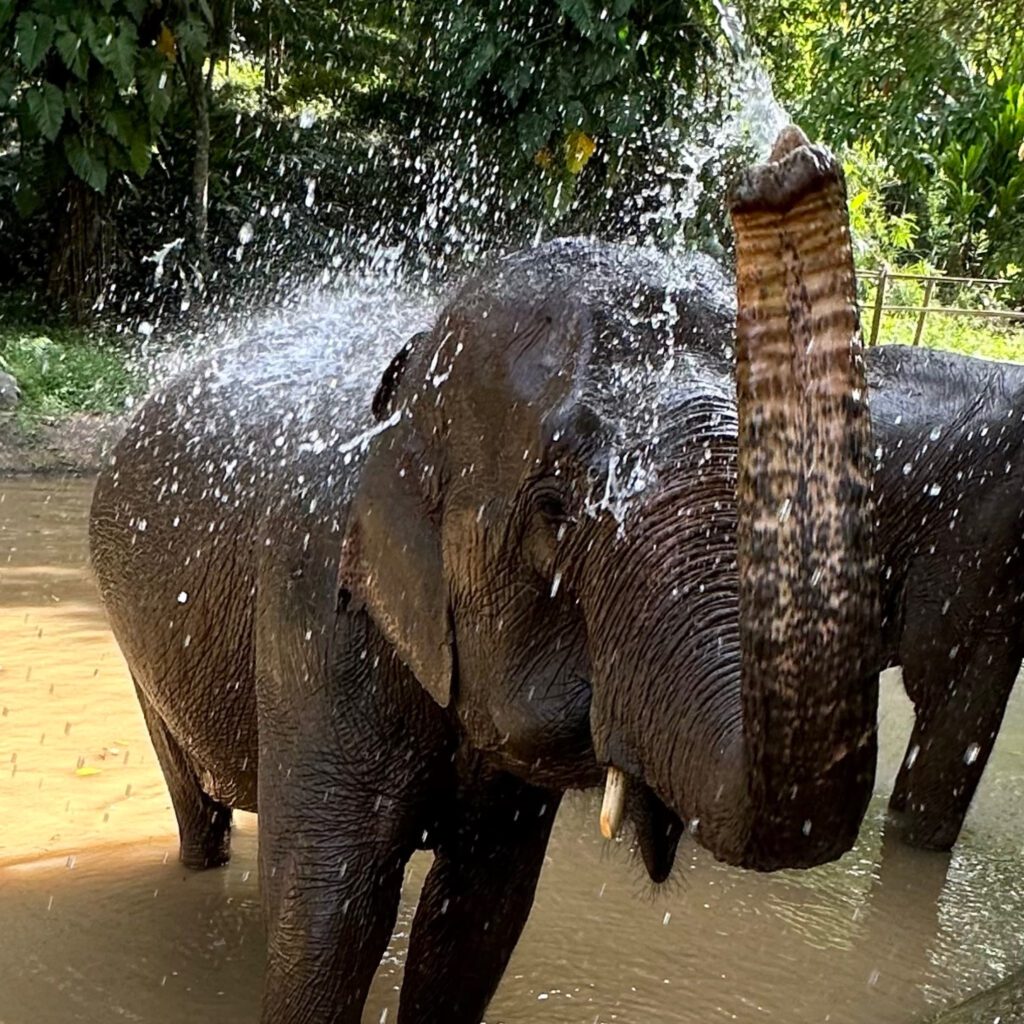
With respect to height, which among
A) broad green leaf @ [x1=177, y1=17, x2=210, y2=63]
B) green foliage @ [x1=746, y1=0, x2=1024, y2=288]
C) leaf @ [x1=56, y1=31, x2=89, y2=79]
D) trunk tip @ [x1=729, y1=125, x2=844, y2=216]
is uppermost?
green foliage @ [x1=746, y1=0, x2=1024, y2=288]

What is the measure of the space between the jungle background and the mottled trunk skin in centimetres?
1014

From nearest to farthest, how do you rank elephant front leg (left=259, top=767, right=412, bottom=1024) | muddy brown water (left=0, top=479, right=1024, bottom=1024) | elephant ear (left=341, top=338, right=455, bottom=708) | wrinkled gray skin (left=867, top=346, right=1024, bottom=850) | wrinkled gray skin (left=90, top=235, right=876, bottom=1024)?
1. wrinkled gray skin (left=90, top=235, right=876, bottom=1024)
2. elephant ear (left=341, top=338, right=455, bottom=708)
3. elephant front leg (left=259, top=767, right=412, bottom=1024)
4. muddy brown water (left=0, top=479, right=1024, bottom=1024)
5. wrinkled gray skin (left=867, top=346, right=1024, bottom=850)

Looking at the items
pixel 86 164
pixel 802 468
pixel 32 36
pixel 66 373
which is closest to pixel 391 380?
pixel 802 468

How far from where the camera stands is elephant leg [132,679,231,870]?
439 centimetres

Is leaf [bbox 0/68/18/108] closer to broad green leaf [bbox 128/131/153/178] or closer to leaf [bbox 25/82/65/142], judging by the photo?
leaf [bbox 25/82/65/142]

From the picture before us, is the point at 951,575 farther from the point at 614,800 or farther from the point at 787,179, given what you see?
the point at 787,179

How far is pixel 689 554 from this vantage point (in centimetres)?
211

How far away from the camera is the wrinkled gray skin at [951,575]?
5.17 metres

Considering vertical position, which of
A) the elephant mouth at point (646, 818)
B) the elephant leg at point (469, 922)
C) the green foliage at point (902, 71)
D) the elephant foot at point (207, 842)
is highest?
the green foliage at point (902, 71)

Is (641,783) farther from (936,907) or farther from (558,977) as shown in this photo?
(936,907)

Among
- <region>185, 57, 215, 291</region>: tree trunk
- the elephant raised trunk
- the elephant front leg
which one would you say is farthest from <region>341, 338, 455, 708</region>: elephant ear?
<region>185, 57, 215, 291</region>: tree trunk

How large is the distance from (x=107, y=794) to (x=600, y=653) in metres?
3.51

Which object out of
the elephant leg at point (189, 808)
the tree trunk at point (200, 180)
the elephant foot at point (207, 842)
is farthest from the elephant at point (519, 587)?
A: the tree trunk at point (200, 180)

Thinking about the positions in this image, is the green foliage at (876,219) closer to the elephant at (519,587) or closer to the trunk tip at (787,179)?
the elephant at (519,587)
